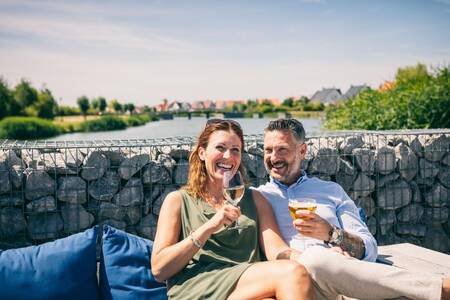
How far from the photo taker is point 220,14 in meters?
9.83

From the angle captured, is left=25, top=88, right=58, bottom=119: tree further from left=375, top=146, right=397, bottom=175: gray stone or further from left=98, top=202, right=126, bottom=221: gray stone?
left=375, top=146, right=397, bottom=175: gray stone

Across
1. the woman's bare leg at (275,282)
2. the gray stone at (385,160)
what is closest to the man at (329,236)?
the woman's bare leg at (275,282)

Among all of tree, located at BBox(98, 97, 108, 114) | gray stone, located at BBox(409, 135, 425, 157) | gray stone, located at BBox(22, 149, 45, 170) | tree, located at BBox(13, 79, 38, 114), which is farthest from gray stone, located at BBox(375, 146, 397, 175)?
tree, located at BBox(98, 97, 108, 114)

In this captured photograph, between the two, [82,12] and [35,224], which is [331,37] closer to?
[82,12]

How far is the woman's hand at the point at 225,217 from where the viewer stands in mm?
2262

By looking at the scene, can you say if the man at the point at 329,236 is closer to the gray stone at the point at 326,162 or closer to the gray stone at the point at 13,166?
the gray stone at the point at 326,162

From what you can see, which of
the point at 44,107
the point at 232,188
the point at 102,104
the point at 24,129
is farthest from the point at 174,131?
the point at 102,104

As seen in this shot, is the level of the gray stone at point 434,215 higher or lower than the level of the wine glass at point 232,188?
lower

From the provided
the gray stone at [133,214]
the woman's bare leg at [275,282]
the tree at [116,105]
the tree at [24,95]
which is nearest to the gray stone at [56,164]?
the gray stone at [133,214]

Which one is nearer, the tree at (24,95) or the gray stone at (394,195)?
the gray stone at (394,195)

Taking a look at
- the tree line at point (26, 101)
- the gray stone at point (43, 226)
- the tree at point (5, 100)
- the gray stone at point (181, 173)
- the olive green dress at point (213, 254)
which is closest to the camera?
the olive green dress at point (213, 254)

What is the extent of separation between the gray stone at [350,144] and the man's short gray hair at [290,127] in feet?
6.39

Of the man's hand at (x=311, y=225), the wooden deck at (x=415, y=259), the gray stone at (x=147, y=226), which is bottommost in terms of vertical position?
the gray stone at (x=147, y=226)

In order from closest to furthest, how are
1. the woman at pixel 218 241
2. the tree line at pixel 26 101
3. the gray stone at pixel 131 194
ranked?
the woman at pixel 218 241 < the gray stone at pixel 131 194 < the tree line at pixel 26 101
